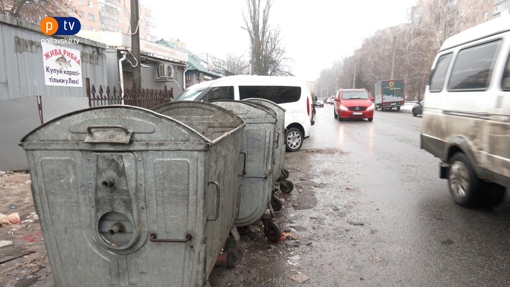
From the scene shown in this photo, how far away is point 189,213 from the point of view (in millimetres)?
2164

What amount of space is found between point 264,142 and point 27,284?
8.42ft

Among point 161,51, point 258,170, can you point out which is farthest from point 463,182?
point 161,51

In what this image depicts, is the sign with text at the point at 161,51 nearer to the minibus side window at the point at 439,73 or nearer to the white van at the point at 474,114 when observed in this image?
the minibus side window at the point at 439,73

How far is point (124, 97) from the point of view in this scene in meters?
8.79

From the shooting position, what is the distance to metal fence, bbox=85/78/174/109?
7.79 metres

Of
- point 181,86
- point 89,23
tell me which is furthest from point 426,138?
point 89,23

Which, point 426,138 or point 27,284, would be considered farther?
point 426,138

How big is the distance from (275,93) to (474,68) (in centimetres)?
537

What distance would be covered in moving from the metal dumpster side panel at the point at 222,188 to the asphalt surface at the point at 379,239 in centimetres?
51

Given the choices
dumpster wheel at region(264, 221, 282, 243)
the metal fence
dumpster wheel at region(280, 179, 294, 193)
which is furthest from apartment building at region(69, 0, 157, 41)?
dumpster wheel at region(264, 221, 282, 243)

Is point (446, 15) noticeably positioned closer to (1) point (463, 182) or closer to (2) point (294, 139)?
(2) point (294, 139)

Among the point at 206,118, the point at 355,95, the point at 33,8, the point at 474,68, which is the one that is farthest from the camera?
the point at 33,8

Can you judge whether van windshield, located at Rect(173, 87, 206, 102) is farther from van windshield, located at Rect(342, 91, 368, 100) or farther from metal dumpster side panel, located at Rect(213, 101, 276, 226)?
van windshield, located at Rect(342, 91, 368, 100)

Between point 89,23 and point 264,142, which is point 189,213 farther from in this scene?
point 89,23
